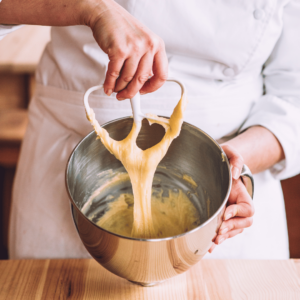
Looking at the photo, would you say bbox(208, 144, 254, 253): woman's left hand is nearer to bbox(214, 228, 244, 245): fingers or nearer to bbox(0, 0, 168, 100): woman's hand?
bbox(214, 228, 244, 245): fingers

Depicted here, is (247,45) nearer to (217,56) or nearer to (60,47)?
(217,56)

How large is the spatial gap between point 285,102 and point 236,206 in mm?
370

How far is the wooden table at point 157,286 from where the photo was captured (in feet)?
2.01

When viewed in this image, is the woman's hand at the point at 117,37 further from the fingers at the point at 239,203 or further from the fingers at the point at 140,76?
the fingers at the point at 239,203

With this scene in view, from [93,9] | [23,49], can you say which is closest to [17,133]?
[23,49]

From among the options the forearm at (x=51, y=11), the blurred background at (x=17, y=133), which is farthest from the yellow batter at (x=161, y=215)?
the blurred background at (x=17, y=133)

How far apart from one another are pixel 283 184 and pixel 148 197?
1.05m

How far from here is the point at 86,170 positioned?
70cm

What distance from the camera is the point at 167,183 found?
0.80 metres

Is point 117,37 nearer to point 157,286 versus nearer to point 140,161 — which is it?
point 140,161

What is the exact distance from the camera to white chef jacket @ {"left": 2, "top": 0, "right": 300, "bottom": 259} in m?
0.73

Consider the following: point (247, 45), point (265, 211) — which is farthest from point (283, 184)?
point (247, 45)

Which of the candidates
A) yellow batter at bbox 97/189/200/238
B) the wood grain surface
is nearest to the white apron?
yellow batter at bbox 97/189/200/238

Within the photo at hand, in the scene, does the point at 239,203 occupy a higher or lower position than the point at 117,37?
lower
